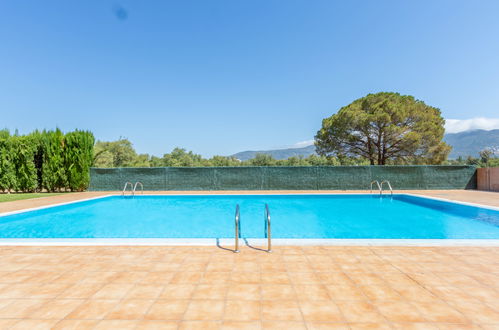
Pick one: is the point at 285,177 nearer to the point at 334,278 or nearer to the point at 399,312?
the point at 334,278

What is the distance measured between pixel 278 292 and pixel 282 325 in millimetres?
512

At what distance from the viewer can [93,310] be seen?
7.15 ft

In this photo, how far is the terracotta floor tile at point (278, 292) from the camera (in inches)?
93.7

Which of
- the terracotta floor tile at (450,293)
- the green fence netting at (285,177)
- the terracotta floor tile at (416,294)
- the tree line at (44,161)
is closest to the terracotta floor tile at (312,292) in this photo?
the terracotta floor tile at (416,294)

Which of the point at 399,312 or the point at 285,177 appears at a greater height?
the point at 285,177

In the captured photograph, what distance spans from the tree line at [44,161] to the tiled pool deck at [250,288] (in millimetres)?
11403

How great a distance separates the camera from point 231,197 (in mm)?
11867

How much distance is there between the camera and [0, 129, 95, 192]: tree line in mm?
12867

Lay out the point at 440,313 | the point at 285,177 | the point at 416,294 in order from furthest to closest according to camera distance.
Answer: the point at 285,177 → the point at 416,294 → the point at 440,313

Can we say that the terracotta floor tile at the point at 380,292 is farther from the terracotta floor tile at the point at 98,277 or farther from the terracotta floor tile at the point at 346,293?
the terracotta floor tile at the point at 98,277

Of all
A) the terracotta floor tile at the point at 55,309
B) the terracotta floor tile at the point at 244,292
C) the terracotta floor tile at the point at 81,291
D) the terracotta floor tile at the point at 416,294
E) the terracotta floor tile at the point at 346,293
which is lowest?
the terracotta floor tile at the point at 416,294

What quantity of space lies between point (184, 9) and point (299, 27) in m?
6.02

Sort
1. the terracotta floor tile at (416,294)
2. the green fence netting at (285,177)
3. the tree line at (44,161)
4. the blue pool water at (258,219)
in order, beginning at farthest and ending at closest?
1. the green fence netting at (285,177)
2. the tree line at (44,161)
3. the blue pool water at (258,219)
4. the terracotta floor tile at (416,294)

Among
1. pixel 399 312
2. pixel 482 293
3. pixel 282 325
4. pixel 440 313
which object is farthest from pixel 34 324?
pixel 482 293
